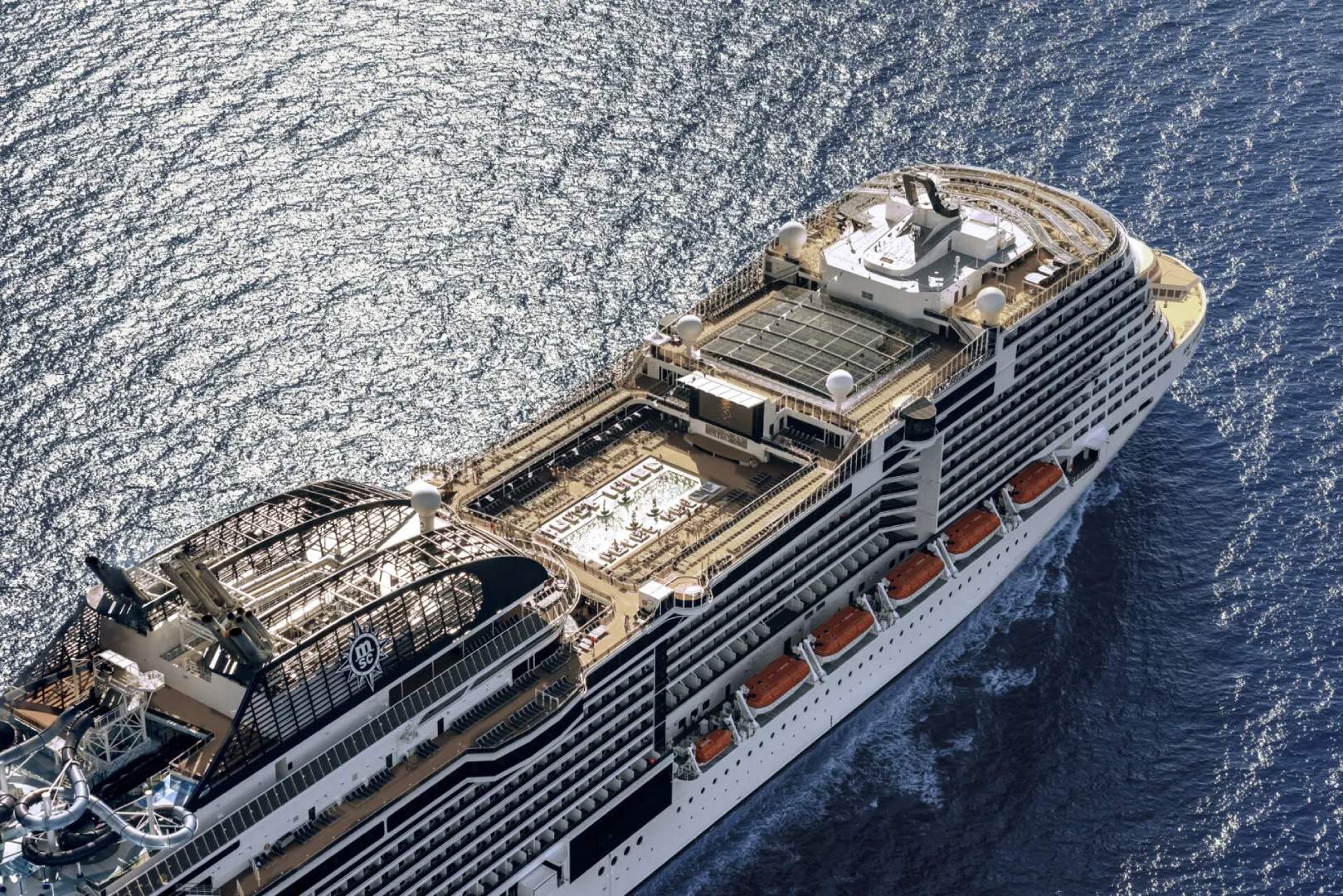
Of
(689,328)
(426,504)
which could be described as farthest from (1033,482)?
(426,504)

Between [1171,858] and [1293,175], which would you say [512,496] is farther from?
[1293,175]

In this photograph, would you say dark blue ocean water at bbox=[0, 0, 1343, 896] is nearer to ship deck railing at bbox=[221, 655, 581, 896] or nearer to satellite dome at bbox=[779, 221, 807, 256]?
satellite dome at bbox=[779, 221, 807, 256]

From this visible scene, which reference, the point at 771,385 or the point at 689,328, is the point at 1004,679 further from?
the point at 689,328

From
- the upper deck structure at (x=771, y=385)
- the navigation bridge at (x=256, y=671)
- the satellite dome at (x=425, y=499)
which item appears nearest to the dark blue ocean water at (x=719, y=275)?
the upper deck structure at (x=771, y=385)

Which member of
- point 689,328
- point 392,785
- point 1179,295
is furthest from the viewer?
point 1179,295

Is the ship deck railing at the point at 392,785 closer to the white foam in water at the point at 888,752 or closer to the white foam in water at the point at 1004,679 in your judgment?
the white foam in water at the point at 888,752

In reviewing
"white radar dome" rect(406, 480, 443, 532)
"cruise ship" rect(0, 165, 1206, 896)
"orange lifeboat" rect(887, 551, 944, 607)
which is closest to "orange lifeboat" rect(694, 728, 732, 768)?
"cruise ship" rect(0, 165, 1206, 896)

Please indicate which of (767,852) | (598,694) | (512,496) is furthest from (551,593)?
(767,852)
